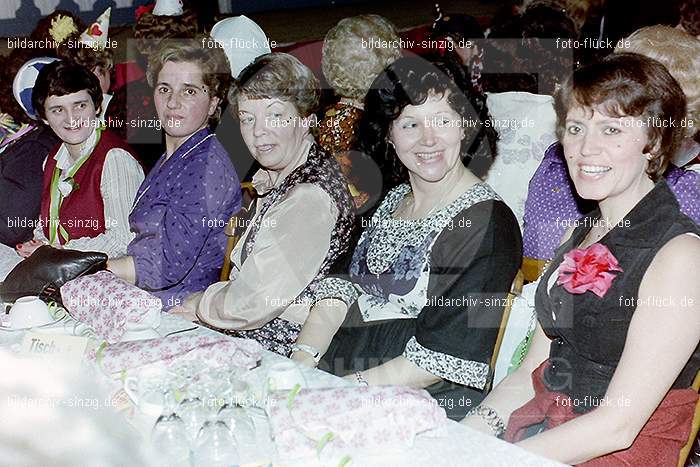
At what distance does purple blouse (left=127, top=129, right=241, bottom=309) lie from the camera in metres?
2.67

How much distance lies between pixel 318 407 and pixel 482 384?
61 cm

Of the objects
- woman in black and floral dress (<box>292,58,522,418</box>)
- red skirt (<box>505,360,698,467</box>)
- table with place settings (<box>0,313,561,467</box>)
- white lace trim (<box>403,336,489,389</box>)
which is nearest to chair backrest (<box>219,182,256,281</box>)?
woman in black and floral dress (<box>292,58,522,418</box>)

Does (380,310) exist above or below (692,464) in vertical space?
above

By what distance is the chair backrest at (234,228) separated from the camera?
8.57 feet

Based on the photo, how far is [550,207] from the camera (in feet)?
8.59

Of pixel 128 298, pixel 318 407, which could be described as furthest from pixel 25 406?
pixel 318 407

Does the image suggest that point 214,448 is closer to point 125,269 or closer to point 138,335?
point 138,335

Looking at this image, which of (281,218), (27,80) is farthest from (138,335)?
(27,80)

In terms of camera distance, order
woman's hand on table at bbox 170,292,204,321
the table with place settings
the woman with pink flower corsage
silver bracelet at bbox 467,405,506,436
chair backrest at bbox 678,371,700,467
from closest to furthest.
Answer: the table with place settings, the woman with pink flower corsage, chair backrest at bbox 678,371,700,467, silver bracelet at bbox 467,405,506,436, woman's hand on table at bbox 170,292,204,321

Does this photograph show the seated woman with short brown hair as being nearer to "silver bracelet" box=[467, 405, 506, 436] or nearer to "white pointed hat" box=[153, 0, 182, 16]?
"silver bracelet" box=[467, 405, 506, 436]

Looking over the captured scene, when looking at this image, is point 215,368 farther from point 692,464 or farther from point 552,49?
point 552,49

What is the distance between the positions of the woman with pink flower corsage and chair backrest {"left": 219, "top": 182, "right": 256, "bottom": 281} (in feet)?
3.42

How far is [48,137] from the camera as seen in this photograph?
332cm

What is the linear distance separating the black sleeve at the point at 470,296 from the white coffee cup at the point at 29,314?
907mm
